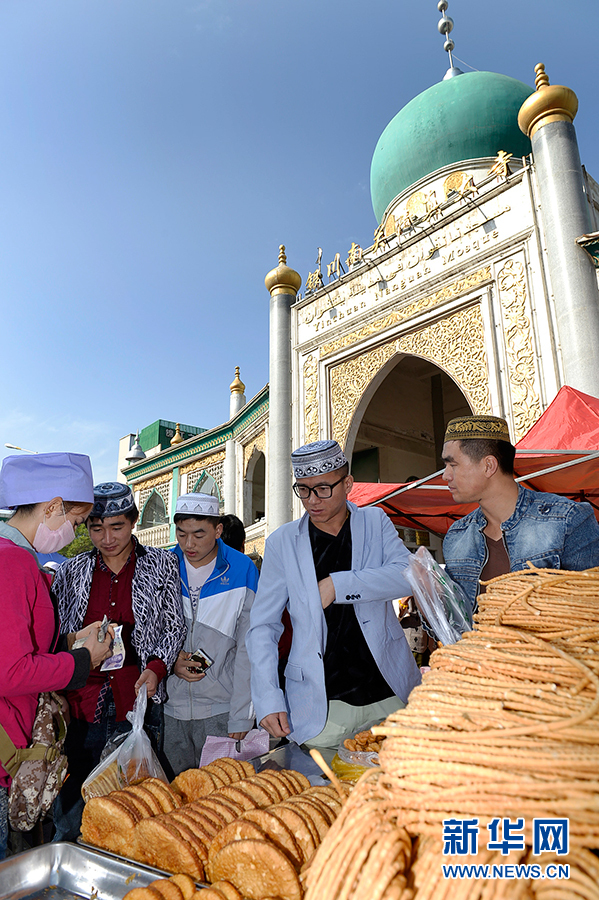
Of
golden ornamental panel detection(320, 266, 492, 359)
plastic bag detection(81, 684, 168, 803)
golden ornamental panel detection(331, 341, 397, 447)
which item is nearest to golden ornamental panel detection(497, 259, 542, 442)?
golden ornamental panel detection(320, 266, 492, 359)

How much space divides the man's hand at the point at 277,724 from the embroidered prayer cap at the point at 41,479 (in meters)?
0.87

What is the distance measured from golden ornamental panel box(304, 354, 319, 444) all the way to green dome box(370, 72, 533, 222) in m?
3.85

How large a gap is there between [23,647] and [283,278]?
9423 millimetres

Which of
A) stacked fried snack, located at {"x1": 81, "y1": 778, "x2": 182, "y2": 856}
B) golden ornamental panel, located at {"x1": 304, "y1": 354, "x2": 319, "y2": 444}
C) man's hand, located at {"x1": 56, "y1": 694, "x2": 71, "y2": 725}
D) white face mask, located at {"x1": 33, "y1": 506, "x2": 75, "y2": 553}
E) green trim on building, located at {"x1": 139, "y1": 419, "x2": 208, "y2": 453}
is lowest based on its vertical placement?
stacked fried snack, located at {"x1": 81, "y1": 778, "x2": 182, "y2": 856}

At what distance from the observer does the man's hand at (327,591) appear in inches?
65.8

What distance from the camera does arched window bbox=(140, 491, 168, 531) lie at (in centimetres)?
1719

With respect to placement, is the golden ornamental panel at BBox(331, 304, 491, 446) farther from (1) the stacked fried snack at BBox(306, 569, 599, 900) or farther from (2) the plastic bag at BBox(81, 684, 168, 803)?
(1) the stacked fried snack at BBox(306, 569, 599, 900)

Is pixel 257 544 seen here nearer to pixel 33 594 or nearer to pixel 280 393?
pixel 280 393

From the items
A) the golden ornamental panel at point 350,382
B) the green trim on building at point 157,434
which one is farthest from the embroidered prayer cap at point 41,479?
the green trim on building at point 157,434

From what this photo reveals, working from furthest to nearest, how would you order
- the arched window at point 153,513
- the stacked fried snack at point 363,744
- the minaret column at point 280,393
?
the arched window at point 153,513 → the minaret column at point 280,393 → the stacked fried snack at point 363,744

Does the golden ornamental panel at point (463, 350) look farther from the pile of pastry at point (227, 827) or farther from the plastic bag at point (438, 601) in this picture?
the pile of pastry at point (227, 827)

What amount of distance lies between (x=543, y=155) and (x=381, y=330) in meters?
3.07

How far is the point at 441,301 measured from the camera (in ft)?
25.3

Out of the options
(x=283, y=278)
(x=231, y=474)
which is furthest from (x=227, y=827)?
(x=231, y=474)
